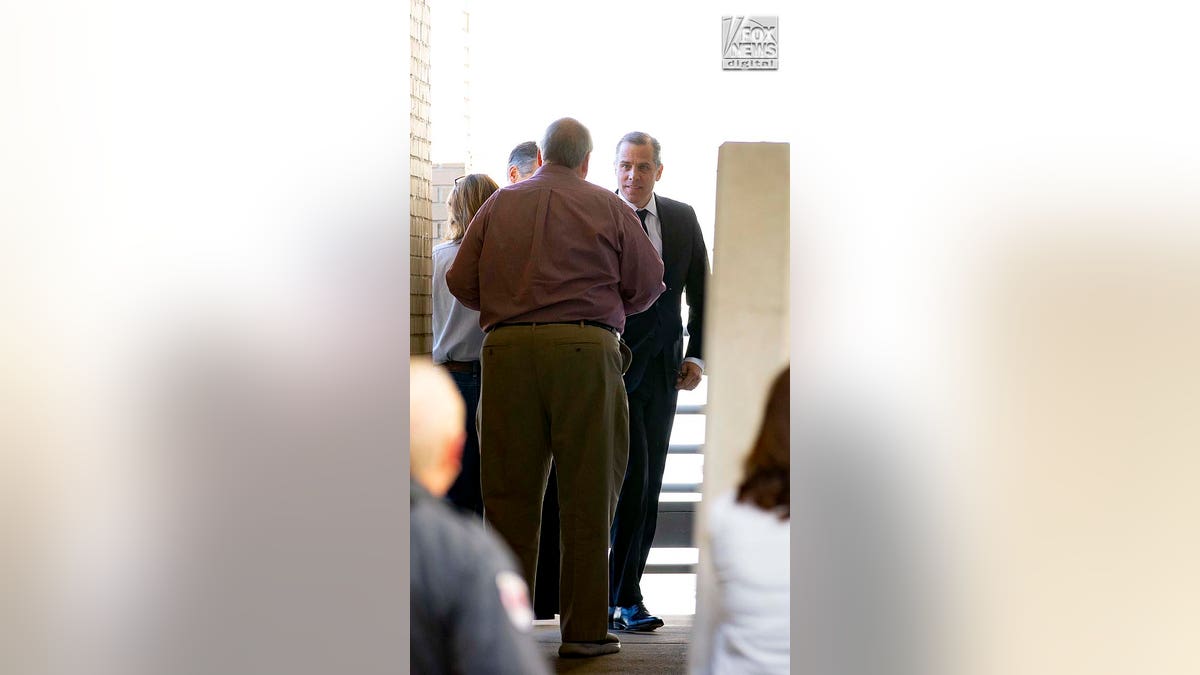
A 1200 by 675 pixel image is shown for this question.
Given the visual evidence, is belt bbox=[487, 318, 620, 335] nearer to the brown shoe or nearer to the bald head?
the bald head

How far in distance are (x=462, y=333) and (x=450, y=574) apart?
0.46 metres

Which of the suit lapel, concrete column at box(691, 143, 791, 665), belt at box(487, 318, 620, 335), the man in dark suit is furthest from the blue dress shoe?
the suit lapel

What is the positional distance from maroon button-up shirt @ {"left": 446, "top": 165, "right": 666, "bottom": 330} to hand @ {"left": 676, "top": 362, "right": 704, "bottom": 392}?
150 millimetres

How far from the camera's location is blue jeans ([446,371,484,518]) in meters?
2.22

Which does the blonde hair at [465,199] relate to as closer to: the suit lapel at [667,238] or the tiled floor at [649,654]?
the suit lapel at [667,238]

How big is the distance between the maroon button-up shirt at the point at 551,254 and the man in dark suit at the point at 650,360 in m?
0.05

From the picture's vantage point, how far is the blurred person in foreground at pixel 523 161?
7.40ft

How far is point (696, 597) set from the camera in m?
2.25

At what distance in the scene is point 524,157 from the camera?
7.41ft

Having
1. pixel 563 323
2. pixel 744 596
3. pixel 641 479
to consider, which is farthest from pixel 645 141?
pixel 744 596

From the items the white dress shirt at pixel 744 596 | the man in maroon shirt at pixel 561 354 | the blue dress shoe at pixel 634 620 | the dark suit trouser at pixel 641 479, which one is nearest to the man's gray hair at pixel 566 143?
the man in maroon shirt at pixel 561 354

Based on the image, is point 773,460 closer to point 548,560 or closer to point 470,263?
point 548,560
